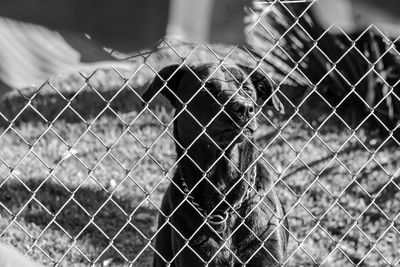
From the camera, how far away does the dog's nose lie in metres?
3.72

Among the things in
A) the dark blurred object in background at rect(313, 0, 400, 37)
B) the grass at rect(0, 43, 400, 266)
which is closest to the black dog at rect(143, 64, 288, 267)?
the grass at rect(0, 43, 400, 266)

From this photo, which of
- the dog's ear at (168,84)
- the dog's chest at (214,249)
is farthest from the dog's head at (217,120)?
the dog's chest at (214,249)

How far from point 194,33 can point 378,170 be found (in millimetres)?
5533

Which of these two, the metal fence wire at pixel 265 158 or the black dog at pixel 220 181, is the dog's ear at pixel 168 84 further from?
the metal fence wire at pixel 265 158

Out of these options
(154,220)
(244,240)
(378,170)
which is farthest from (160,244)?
(378,170)

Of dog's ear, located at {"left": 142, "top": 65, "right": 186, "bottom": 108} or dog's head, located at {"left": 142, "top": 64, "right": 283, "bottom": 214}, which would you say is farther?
dog's ear, located at {"left": 142, "top": 65, "right": 186, "bottom": 108}

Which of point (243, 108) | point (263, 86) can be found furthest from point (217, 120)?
point (263, 86)

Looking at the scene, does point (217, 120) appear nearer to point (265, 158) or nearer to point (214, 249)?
point (214, 249)

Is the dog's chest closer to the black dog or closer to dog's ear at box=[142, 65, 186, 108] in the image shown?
the black dog

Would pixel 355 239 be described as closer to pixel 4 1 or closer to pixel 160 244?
pixel 160 244

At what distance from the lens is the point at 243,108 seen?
3721 mm

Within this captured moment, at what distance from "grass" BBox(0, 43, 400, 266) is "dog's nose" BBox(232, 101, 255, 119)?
4.14 ft

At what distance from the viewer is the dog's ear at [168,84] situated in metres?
3.95

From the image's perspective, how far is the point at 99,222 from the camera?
574 cm
